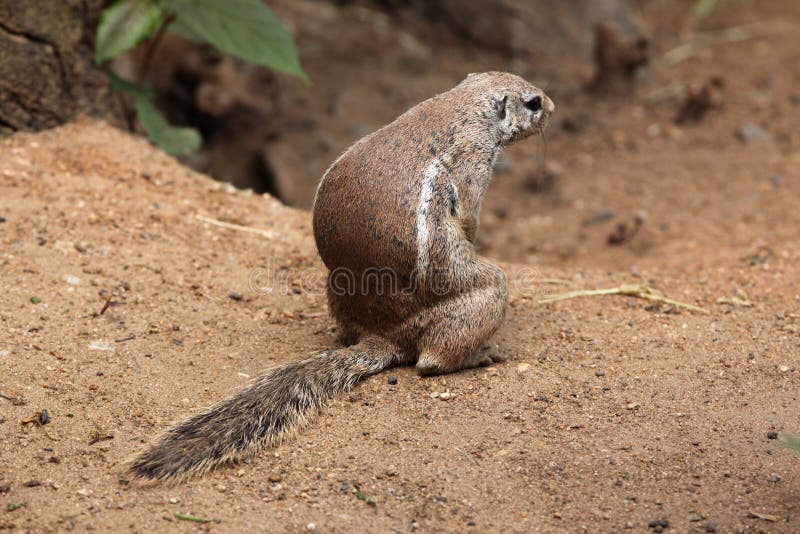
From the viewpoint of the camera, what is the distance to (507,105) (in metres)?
5.02

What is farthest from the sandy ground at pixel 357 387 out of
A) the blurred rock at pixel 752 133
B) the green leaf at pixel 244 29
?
the blurred rock at pixel 752 133

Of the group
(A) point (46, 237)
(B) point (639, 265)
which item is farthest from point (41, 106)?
(B) point (639, 265)

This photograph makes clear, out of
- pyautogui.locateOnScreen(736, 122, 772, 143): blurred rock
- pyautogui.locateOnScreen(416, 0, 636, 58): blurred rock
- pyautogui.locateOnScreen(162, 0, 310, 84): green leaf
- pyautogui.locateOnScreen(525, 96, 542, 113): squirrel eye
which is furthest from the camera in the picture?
pyautogui.locateOnScreen(416, 0, 636, 58): blurred rock

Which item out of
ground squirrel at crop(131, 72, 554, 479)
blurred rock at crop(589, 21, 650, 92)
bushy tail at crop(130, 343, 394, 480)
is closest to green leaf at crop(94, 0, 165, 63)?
ground squirrel at crop(131, 72, 554, 479)

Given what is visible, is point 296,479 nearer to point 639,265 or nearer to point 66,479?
point 66,479

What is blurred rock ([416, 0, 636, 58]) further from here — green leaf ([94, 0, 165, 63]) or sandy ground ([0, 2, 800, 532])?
green leaf ([94, 0, 165, 63])

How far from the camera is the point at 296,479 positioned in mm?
3775

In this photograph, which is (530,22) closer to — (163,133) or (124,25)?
(163,133)

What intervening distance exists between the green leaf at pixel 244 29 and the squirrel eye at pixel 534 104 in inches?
65.0

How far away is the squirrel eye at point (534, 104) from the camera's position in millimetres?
5141

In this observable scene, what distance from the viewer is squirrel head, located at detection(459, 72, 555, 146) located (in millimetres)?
4934

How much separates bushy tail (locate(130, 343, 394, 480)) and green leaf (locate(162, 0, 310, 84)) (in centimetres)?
235

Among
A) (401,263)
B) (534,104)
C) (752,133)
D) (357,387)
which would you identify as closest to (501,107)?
(534,104)

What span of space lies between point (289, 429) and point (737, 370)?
2.33 m
